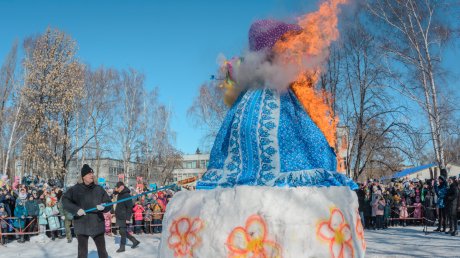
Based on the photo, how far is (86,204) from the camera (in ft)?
22.0

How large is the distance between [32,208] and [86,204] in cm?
702

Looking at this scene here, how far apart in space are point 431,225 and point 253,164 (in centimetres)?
1439

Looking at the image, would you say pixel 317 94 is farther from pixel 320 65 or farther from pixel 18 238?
pixel 18 238

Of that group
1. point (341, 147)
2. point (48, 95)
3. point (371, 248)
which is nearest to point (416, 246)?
point (371, 248)

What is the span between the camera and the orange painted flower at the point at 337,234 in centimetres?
375

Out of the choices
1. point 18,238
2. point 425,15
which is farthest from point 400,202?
point 18,238

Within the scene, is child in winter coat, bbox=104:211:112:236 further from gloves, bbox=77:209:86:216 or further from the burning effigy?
the burning effigy

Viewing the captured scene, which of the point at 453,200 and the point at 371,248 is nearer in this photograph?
the point at 371,248

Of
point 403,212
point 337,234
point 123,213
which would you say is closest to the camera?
point 337,234

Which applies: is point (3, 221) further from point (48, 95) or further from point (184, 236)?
point (48, 95)

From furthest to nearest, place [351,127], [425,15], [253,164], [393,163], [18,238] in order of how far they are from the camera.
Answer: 1. [393,163]
2. [351,127]
3. [425,15]
4. [18,238]
5. [253,164]

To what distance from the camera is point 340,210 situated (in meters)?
3.91

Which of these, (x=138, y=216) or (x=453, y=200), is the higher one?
(x=453, y=200)

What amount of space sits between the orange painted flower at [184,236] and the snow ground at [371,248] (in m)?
5.27
